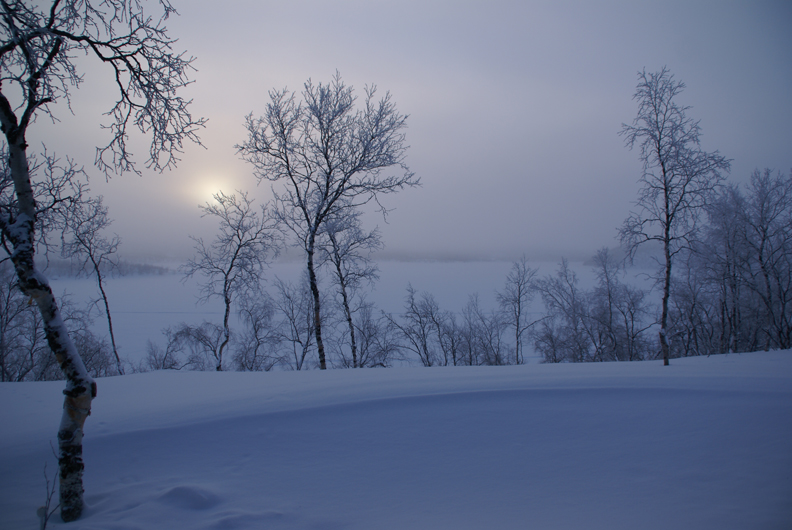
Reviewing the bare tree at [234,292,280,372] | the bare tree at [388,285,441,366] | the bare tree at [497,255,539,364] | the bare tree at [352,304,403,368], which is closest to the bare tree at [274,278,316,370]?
the bare tree at [234,292,280,372]

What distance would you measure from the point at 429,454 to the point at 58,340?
375 centimetres

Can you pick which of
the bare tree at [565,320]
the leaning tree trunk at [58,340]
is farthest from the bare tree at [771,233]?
the leaning tree trunk at [58,340]

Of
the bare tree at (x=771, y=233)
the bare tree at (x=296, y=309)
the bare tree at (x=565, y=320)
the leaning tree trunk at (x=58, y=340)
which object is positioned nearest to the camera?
the leaning tree trunk at (x=58, y=340)

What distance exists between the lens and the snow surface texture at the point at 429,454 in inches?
115

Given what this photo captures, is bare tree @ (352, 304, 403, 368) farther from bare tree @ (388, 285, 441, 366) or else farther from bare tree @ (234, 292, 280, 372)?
bare tree @ (234, 292, 280, 372)

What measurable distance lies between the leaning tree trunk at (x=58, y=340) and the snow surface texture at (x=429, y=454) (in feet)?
1.04

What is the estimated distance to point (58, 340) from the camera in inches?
118

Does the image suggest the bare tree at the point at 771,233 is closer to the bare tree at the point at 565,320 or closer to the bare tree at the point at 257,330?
the bare tree at the point at 565,320

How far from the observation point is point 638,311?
89.4ft

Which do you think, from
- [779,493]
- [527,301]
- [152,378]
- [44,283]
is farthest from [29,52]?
[527,301]

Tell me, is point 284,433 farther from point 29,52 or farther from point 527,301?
point 527,301

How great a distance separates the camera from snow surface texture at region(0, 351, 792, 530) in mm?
2932

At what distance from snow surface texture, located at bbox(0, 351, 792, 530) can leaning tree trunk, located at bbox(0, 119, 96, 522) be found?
318 mm

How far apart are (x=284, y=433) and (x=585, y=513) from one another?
10.8 ft
